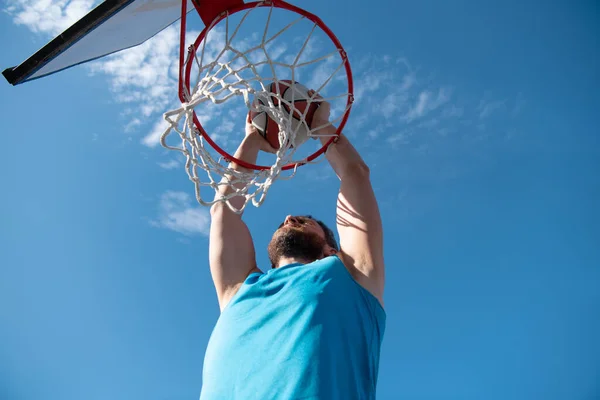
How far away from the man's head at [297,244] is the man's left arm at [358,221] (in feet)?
0.53

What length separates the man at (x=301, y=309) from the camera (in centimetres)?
180

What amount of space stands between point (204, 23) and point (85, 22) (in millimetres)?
813

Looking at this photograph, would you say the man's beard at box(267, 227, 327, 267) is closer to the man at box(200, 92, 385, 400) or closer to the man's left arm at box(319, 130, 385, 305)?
the man at box(200, 92, 385, 400)

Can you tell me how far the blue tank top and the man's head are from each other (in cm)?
29

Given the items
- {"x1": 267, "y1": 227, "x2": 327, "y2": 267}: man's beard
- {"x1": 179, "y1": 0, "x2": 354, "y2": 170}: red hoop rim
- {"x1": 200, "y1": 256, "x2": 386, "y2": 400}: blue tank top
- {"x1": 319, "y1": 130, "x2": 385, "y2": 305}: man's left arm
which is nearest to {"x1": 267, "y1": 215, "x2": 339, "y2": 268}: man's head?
{"x1": 267, "y1": 227, "x2": 327, "y2": 267}: man's beard

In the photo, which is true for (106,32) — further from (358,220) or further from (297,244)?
(358,220)

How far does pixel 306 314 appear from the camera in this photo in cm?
194

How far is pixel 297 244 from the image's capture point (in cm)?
261

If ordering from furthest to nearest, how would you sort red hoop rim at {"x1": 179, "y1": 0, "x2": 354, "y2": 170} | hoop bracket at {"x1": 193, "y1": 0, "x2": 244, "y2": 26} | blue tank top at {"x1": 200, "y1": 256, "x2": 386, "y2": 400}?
hoop bracket at {"x1": 193, "y1": 0, "x2": 244, "y2": 26} < red hoop rim at {"x1": 179, "y1": 0, "x2": 354, "y2": 170} < blue tank top at {"x1": 200, "y1": 256, "x2": 386, "y2": 400}

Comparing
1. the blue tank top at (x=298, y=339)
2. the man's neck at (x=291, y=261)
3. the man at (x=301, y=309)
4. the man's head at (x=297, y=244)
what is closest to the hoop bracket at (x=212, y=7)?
the man at (x=301, y=309)

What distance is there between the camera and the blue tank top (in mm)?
1773

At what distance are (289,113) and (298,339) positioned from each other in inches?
68.3

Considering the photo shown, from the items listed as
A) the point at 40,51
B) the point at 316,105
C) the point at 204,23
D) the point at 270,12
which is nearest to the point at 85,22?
the point at 40,51

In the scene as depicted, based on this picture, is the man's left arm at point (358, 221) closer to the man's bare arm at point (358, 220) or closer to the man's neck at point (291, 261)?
the man's bare arm at point (358, 220)
